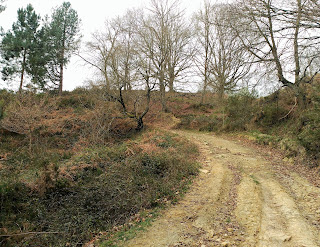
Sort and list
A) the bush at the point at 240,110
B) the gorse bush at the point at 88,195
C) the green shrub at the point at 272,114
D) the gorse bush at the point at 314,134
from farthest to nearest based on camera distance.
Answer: the bush at the point at 240,110 < the green shrub at the point at 272,114 < the gorse bush at the point at 314,134 < the gorse bush at the point at 88,195

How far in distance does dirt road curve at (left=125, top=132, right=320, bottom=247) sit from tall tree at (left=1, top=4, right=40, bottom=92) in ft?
71.1

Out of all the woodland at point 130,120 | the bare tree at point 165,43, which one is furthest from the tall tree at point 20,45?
the bare tree at point 165,43

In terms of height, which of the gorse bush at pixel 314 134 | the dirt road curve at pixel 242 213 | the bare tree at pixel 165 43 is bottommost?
the dirt road curve at pixel 242 213

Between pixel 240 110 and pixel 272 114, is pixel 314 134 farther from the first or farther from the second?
pixel 240 110

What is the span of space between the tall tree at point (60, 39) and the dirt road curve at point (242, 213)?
22.0 m

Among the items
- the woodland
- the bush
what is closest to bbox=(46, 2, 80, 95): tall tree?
the woodland

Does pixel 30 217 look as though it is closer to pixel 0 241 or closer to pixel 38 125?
pixel 0 241

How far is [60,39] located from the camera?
80.1 ft

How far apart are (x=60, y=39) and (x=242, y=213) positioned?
2582cm

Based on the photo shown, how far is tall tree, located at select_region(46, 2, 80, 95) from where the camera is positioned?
2377cm

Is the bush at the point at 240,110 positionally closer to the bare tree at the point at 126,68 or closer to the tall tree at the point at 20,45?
the bare tree at the point at 126,68

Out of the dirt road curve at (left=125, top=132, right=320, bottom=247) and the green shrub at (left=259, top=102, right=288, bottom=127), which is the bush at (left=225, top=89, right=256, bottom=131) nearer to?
the green shrub at (left=259, top=102, right=288, bottom=127)

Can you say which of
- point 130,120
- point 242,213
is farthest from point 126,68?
point 242,213

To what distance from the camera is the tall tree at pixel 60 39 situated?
2377cm
